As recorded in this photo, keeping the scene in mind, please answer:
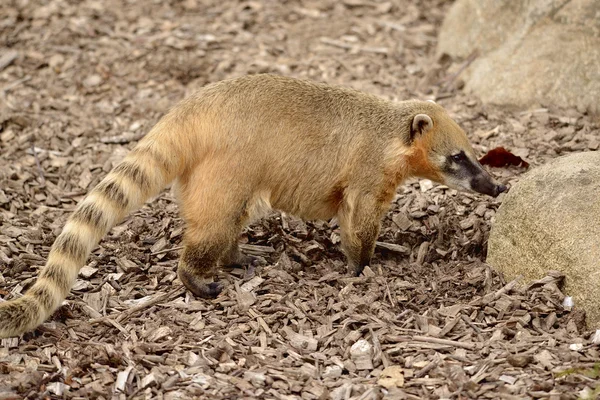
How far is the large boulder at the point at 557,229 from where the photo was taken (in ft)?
20.2

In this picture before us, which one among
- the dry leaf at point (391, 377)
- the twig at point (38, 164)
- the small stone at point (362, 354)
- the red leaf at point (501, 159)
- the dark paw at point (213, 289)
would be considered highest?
the red leaf at point (501, 159)

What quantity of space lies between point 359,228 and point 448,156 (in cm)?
102

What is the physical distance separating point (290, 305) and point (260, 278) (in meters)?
0.53

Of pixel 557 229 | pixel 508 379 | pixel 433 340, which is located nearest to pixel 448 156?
pixel 557 229

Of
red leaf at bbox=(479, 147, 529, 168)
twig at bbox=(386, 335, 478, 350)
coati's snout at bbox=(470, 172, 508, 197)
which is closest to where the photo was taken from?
twig at bbox=(386, 335, 478, 350)

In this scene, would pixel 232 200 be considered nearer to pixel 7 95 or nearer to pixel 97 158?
pixel 97 158

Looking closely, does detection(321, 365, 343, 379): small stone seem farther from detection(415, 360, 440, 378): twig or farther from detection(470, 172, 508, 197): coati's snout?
detection(470, 172, 508, 197): coati's snout

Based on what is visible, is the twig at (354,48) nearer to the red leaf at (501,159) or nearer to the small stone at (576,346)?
the red leaf at (501,159)

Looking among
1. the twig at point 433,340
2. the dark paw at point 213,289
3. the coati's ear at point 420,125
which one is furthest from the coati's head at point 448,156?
the dark paw at point 213,289

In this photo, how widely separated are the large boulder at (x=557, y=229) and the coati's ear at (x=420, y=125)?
904 millimetres

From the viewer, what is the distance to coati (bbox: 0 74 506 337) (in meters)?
6.20

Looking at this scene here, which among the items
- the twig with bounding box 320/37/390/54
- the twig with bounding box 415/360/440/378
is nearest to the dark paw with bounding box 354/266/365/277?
the twig with bounding box 415/360/440/378

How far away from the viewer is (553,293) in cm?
633

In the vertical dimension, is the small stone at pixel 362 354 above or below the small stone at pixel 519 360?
below
